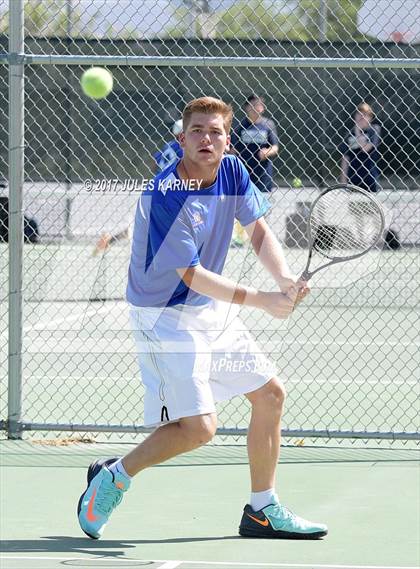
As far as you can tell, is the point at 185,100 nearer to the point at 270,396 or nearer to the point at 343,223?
the point at 343,223

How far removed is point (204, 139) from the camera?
15.9 feet

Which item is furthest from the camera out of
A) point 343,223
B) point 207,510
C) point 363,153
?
point 363,153

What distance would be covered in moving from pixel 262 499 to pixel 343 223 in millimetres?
1585

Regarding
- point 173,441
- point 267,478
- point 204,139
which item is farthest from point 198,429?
point 204,139

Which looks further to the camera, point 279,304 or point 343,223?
point 343,223

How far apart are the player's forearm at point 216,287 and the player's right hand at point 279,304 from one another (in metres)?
0.04

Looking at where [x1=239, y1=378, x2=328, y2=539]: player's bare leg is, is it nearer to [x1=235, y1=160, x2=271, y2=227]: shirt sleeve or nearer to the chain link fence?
[x1=235, y1=160, x2=271, y2=227]: shirt sleeve

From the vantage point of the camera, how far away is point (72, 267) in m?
13.9

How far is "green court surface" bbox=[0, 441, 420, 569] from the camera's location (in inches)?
185

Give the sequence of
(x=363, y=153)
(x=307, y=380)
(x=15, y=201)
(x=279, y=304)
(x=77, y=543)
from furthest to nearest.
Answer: (x=363, y=153)
(x=307, y=380)
(x=15, y=201)
(x=77, y=543)
(x=279, y=304)

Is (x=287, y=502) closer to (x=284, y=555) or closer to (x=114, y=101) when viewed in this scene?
(x=284, y=555)

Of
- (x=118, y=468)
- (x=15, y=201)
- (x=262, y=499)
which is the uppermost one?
(x=15, y=201)

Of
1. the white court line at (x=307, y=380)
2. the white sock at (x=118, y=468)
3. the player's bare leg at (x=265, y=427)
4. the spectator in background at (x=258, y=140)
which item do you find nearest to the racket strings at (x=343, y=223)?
the player's bare leg at (x=265, y=427)

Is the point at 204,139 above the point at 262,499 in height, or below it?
above
